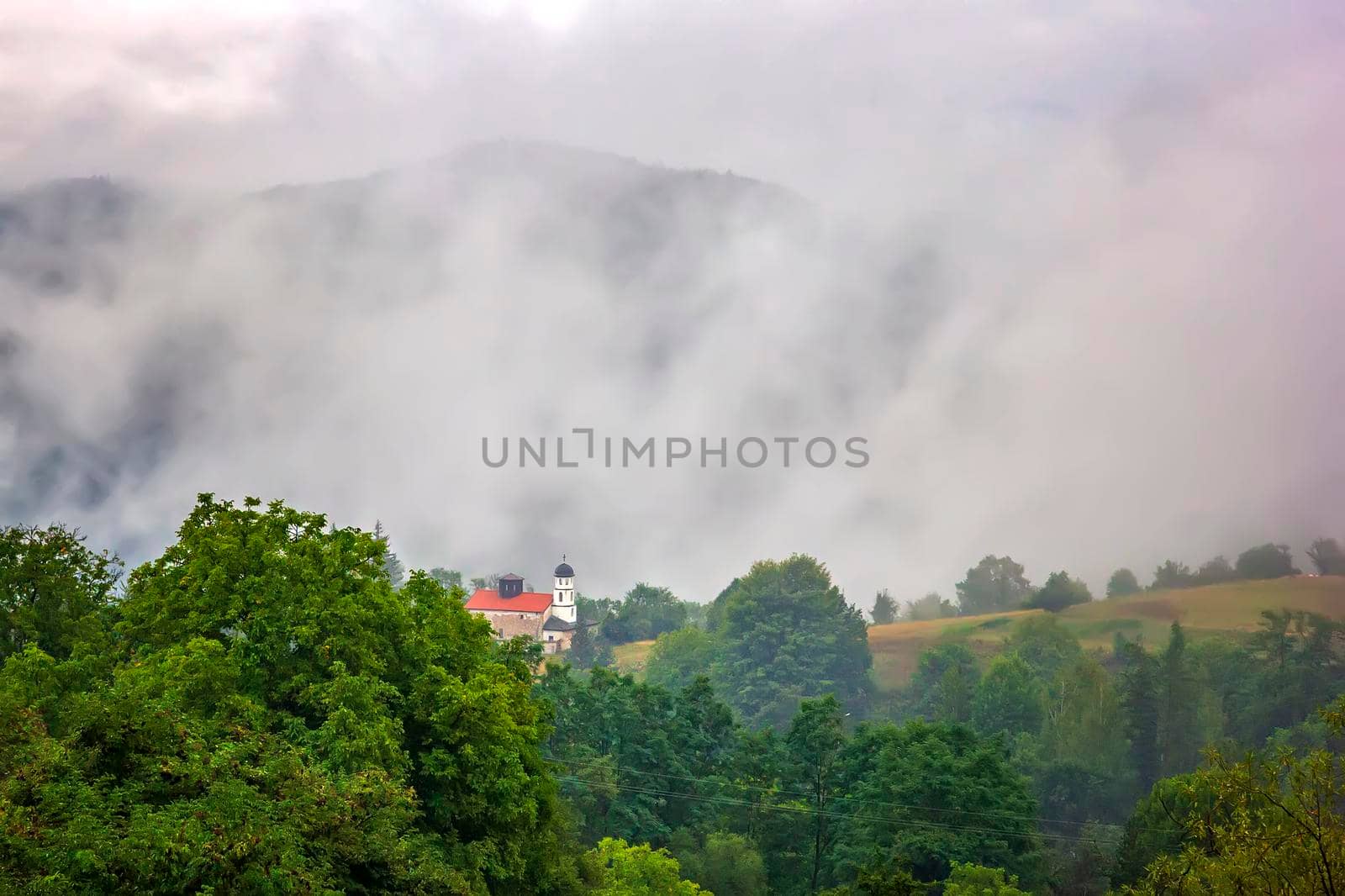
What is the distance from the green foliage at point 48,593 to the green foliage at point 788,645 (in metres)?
119

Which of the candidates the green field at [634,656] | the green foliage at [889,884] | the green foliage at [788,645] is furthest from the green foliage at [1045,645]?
the green foliage at [889,884]

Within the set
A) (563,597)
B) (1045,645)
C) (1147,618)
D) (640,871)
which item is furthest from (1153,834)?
(563,597)

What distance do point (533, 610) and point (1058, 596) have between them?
275 feet

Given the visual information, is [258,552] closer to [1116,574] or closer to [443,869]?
[443,869]

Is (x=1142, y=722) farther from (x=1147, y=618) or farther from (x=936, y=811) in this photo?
(x=936, y=811)

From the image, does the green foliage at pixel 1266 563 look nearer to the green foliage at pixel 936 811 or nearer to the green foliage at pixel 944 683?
the green foliage at pixel 944 683

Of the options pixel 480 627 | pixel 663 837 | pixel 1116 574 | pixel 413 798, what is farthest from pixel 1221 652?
pixel 413 798

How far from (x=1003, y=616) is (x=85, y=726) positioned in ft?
510

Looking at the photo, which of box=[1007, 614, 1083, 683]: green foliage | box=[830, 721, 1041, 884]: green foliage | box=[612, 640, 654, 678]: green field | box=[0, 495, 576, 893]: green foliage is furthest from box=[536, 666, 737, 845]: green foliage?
box=[612, 640, 654, 678]: green field

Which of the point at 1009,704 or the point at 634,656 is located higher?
the point at 634,656

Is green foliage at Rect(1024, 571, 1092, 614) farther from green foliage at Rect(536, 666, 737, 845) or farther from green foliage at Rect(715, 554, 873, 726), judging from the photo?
green foliage at Rect(536, 666, 737, 845)

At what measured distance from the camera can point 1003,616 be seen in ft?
543

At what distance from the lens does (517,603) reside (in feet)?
630

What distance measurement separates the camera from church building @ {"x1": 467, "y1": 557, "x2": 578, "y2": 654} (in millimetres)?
188500
